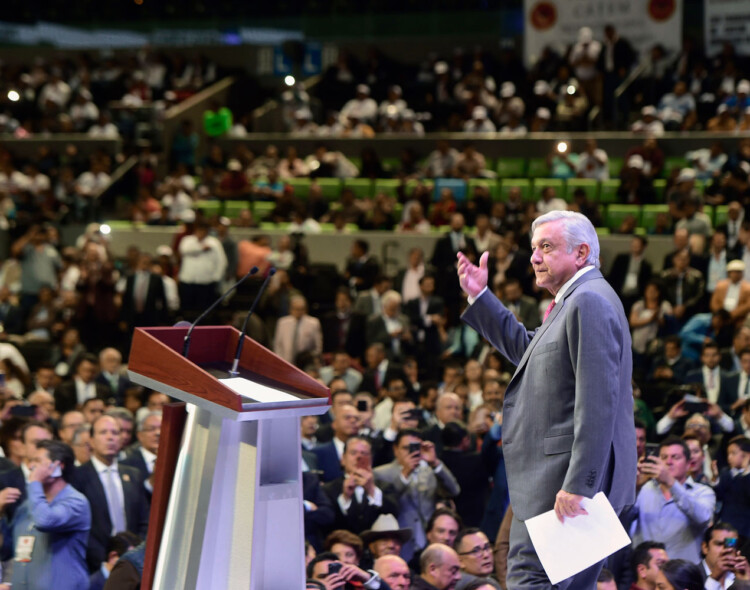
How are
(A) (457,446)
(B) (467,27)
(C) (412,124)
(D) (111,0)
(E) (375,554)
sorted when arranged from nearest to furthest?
(E) (375,554), (A) (457,446), (C) (412,124), (B) (467,27), (D) (111,0)

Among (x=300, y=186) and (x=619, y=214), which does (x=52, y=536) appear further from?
(x=300, y=186)

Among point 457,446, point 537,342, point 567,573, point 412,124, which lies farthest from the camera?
point 412,124

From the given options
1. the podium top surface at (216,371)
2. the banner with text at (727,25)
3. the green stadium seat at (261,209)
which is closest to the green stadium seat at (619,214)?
the banner with text at (727,25)

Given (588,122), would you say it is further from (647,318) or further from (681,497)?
(681,497)

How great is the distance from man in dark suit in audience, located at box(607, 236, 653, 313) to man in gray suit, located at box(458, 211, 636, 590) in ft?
24.5

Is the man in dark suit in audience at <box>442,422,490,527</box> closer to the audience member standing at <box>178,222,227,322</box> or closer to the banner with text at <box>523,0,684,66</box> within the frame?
the audience member standing at <box>178,222,227,322</box>

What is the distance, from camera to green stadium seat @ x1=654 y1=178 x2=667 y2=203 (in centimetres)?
1280

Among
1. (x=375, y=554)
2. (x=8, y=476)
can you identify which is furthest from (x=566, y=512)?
(x=8, y=476)

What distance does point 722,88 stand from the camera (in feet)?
Answer: 46.5

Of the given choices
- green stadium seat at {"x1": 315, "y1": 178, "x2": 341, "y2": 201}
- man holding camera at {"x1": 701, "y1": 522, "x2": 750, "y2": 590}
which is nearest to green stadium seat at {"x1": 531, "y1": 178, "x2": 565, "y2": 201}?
green stadium seat at {"x1": 315, "y1": 178, "x2": 341, "y2": 201}

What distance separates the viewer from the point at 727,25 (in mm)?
14805

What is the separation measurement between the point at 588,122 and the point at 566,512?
12.4 metres

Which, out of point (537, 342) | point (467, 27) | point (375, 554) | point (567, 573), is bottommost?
point (375, 554)

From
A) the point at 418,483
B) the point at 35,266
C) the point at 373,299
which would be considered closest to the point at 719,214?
the point at 373,299
